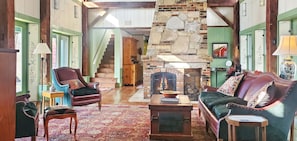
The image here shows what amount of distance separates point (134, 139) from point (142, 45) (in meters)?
11.5

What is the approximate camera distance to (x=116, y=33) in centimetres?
1166

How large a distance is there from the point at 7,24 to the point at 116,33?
6791 mm

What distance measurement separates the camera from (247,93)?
15.2ft

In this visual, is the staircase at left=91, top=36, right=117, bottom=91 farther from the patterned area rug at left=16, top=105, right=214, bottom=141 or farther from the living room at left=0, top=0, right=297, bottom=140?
the patterned area rug at left=16, top=105, right=214, bottom=141

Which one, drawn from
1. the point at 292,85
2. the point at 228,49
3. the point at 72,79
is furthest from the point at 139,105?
the point at 228,49

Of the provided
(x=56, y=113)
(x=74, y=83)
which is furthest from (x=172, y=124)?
(x=74, y=83)

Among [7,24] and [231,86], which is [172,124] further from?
[7,24]

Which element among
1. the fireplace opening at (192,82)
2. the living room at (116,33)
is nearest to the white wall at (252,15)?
the living room at (116,33)

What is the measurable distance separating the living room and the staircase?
20cm

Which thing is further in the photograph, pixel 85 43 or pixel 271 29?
pixel 85 43

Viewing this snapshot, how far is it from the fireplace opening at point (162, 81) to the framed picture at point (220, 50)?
3367 mm

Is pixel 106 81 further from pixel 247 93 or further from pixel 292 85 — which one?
pixel 292 85

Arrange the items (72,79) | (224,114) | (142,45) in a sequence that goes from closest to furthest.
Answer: (224,114)
(72,79)
(142,45)

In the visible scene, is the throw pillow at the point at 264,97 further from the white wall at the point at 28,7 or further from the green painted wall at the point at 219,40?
the green painted wall at the point at 219,40
